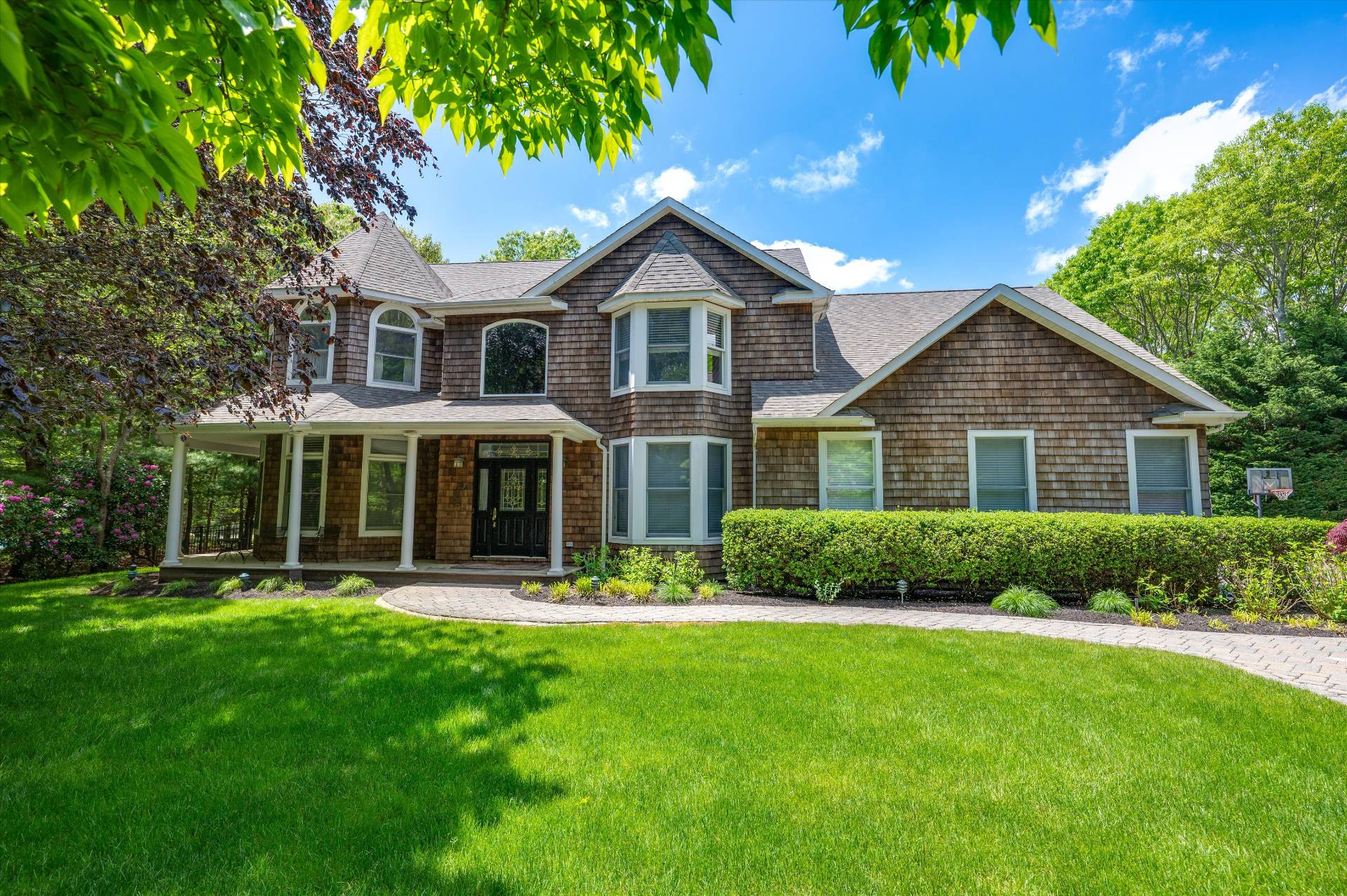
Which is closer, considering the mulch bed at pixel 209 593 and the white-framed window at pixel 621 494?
the mulch bed at pixel 209 593

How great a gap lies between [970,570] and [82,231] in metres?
11.9

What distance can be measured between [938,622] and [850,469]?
4.28 metres

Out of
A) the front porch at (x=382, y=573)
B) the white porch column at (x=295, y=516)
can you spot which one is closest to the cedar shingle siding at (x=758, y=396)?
the white porch column at (x=295, y=516)

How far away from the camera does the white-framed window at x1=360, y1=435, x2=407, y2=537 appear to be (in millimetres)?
13430

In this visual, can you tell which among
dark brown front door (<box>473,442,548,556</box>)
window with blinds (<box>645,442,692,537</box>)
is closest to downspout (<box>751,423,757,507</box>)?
window with blinds (<box>645,442,692,537</box>)

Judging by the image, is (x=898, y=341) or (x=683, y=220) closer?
(x=683, y=220)

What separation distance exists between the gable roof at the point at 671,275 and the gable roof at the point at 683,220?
2.09 ft

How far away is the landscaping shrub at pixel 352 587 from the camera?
10688 mm

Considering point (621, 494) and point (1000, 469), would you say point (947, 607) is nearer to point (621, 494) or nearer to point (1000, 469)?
point (1000, 469)

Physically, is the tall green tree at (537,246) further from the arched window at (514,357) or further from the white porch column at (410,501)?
the white porch column at (410,501)

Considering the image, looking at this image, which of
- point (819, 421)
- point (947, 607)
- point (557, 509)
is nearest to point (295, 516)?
point (557, 509)

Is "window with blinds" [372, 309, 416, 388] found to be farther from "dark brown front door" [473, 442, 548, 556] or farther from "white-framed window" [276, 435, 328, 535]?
"dark brown front door" [473, 442, 548, 556]

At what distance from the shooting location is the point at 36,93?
6.05 feet

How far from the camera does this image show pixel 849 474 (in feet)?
40.0
